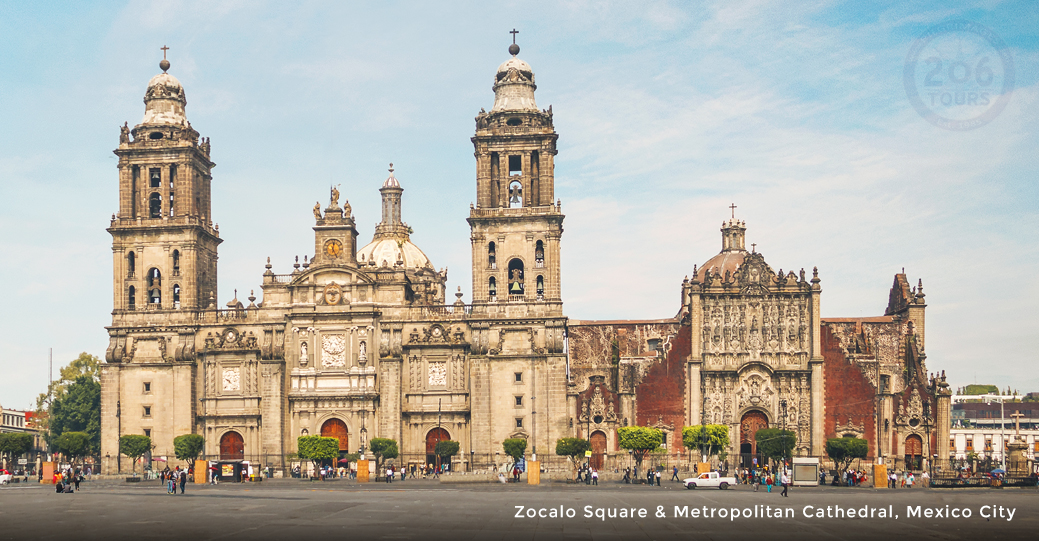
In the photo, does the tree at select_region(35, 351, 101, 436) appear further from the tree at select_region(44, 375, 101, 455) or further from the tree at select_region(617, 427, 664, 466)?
the tree at select_region(617, 427, 664, 466)

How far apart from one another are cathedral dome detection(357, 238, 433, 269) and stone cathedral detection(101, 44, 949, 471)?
828 inches

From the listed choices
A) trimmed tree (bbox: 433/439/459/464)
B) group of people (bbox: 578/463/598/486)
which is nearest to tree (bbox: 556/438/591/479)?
group of people (bbox: 578/463/598/486)

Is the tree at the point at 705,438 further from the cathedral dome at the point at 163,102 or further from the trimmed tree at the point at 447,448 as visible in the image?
the cathedral dome at the point at 163,102

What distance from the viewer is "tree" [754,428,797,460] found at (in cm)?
8050

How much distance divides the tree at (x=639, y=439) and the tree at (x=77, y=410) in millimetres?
50676

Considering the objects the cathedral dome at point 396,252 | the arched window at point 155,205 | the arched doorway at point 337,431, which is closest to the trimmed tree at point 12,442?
the arched window at point 155,205

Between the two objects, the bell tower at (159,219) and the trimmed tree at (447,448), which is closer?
the trimmed tree at (447,448)

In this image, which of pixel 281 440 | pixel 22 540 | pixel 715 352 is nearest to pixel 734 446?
pixel 715 352

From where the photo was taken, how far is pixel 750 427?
86.3 m

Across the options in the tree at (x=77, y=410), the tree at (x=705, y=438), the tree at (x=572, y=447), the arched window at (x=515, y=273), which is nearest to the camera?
the tree at (x=572, y=447)

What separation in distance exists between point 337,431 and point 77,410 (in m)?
32.4

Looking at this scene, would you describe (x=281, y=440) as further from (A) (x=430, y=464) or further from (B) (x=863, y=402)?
(B) (x=863, y=402)

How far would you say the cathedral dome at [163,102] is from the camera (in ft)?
299

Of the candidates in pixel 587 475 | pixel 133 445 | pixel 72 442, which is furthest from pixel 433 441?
pixel 72 442
